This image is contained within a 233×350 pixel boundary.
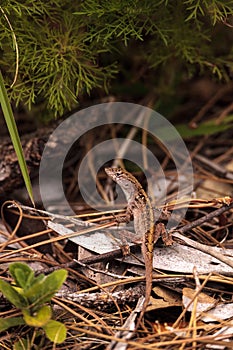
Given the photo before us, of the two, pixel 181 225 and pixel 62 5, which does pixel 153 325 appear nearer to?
pixel 181 225

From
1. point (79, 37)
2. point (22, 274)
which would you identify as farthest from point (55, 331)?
point (79, 37)

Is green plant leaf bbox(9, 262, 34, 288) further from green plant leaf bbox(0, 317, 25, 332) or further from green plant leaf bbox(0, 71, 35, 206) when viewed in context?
green plant leaf bbox(0, 71, 35, 206)

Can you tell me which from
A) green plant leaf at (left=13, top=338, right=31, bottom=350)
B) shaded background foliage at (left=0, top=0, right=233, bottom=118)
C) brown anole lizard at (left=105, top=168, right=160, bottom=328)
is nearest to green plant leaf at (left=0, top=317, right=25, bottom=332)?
green plant leaf at (left=13, top=338, right=31, bottom=350)

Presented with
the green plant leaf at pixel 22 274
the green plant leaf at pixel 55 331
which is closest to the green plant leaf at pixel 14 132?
the green plant leaf at pixel 22 274

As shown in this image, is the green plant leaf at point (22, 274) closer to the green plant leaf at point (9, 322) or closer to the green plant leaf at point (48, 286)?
the green plant leaf at point (48, 286)

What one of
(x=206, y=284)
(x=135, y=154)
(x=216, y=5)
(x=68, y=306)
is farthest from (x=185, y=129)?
(x=68, y=306)

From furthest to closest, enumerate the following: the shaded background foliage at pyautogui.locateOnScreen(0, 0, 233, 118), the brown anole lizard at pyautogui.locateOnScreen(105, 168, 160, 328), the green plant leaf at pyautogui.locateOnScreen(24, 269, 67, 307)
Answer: the shaded background foliage at pyautogui.locateOnScreen(0, 0, 233, 118), the brown anole lizard at pyautogui.locateOnScreen(105, 168, 160, 328), the green plant leaf at pyautogui.locateOnScreen(24, 269, 67, 307)

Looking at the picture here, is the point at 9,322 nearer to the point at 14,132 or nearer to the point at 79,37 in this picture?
the point at 14,132
